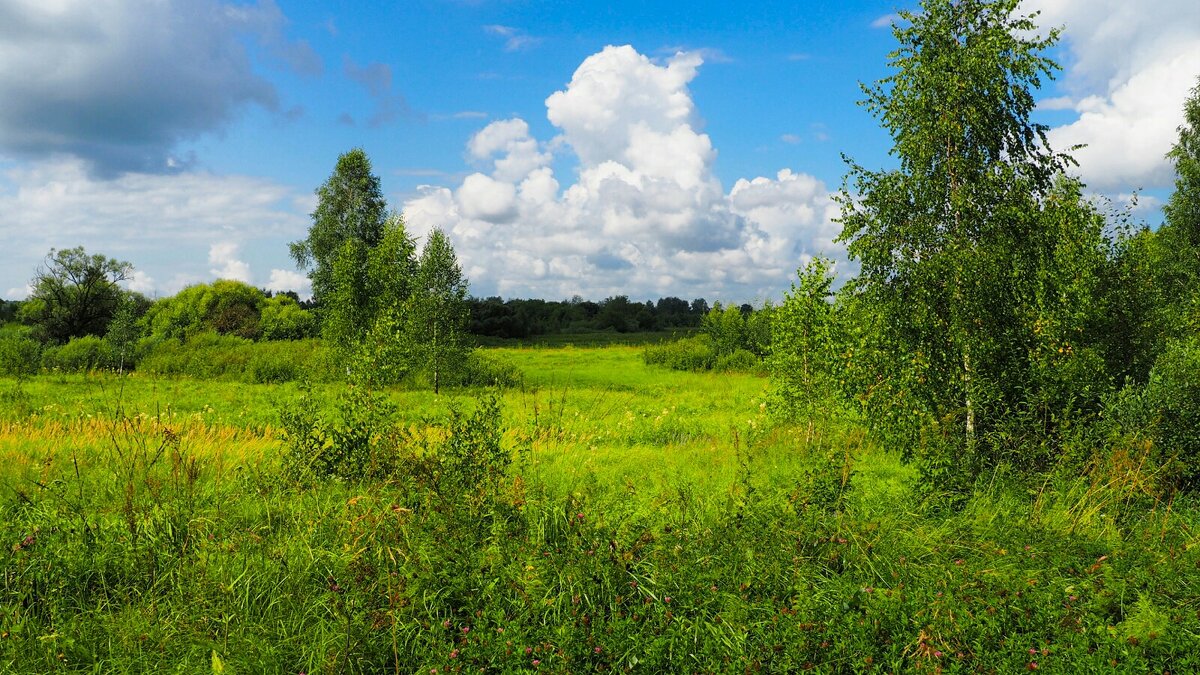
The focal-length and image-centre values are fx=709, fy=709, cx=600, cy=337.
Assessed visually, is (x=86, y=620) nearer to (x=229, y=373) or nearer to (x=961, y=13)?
(x=961, y=13)

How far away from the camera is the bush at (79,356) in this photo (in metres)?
36.8

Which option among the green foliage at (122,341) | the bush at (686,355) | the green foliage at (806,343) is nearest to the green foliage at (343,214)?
the green foliage at (122,341)

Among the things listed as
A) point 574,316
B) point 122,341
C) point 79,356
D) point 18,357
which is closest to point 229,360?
point 18,357

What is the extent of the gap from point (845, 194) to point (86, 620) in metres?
11.1

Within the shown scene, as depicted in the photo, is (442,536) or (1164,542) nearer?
(442,536)

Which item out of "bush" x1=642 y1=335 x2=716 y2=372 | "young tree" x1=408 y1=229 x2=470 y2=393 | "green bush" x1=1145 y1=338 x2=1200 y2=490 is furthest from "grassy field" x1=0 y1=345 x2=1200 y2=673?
"bush" x1=642 y1=335 x2=716 y2=372

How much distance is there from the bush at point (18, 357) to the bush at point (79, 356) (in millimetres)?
1613

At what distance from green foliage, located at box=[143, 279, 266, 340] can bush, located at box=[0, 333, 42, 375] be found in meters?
18.5

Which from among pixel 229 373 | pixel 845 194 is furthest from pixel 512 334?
pixel 845 194

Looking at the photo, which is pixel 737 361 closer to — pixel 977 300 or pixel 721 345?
pixel 721 345

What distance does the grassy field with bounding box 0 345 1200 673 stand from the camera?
4.60m

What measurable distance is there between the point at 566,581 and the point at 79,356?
43.1 meters

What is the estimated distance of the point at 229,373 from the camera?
3312cm

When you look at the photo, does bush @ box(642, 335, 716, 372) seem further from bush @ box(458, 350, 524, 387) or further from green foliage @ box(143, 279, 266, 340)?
green foliage @ box(143, 279, 266, 340)
